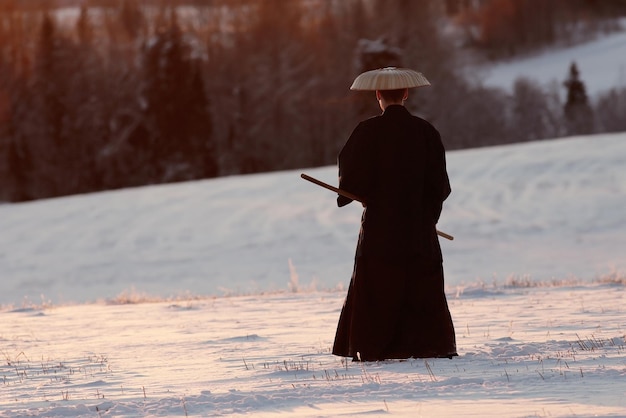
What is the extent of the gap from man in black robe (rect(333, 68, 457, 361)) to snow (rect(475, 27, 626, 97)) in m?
73.4

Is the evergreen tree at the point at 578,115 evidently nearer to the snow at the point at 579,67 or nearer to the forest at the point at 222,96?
the forest at the point at 222,96

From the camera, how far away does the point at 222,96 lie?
196ft

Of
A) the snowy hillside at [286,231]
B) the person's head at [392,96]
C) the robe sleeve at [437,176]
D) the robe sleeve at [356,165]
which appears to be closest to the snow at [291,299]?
the snowy hillside at [286,231]

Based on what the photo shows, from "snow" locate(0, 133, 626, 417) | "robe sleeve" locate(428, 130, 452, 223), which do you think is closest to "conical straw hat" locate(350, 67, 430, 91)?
"robe sleeve" locate(428, 130, 452, 223)

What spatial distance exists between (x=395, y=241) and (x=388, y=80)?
972 mm

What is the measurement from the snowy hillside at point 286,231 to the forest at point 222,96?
2061 centimetres

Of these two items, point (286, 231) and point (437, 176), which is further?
point (286, 231)

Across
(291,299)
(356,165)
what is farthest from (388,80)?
(291,299)

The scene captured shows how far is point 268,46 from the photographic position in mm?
65625

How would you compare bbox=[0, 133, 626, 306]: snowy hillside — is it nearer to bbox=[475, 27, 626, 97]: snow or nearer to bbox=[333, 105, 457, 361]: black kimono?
bbox=[333, 105, 457, 361]: black kimono

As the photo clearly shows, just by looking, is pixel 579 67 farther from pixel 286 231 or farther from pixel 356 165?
pixel 356 165

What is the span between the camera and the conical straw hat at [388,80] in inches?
286

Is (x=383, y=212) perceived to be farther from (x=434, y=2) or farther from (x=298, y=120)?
(x=434, y=2)

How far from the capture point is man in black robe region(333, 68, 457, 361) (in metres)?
7.19
